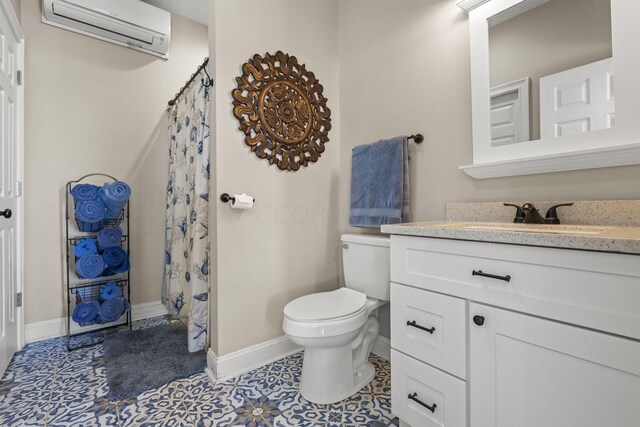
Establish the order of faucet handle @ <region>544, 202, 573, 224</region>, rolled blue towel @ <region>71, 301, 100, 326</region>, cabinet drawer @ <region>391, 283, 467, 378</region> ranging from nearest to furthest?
cabinet drawer @ <region>391, 283, 467, 378</region>
faucet handle @ <region>544, 202, 573, 224</region>
rolled blue towel @ <region>71, 301, 100, 326</region>

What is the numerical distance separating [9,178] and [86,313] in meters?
0.99

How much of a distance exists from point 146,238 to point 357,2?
8.20 feet

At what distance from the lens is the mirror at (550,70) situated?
1124 millimetres

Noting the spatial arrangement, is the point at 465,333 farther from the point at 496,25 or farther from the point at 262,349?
the point at 496,25

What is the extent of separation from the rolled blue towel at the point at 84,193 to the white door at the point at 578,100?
2.71 metres

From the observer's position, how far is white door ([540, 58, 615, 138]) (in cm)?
111

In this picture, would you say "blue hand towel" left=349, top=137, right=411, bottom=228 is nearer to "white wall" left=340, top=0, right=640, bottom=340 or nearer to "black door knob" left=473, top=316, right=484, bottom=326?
"white wall" left=340, top=0, right=640, bottom=340

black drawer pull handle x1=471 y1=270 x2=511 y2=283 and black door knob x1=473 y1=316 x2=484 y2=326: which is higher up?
black drawer pull handle x1=471 y1=270 x2=511 y2=283

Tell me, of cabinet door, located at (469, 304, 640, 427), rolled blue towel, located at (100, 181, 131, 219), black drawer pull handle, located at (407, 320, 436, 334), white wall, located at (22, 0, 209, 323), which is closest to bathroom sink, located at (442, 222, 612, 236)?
cabinet door, located at (469, 304, 640, 427)

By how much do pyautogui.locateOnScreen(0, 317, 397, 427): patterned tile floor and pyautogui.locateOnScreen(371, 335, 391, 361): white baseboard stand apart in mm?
58

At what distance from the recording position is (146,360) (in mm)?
1851

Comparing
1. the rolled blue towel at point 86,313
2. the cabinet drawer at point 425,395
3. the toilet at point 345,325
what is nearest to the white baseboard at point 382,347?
the toilet at point 345,325

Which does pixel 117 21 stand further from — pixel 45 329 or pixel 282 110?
pixel 45 329

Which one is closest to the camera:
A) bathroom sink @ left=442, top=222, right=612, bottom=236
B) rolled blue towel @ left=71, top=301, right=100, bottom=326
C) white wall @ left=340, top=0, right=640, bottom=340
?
bathroom sink @ left=442, top=222, right=612, bottom=236
